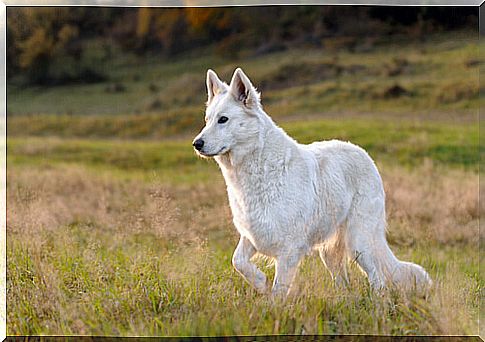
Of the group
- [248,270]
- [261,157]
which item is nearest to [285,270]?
[248,270]

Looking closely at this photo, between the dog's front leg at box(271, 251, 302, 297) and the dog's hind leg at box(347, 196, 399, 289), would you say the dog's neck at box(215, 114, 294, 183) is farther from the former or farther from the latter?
the dog's hind leg at box(347, 196, 399, 289)

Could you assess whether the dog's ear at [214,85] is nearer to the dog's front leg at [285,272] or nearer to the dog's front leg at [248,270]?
the dog's front leg at [248,270]

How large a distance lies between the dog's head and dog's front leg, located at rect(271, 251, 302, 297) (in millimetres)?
691

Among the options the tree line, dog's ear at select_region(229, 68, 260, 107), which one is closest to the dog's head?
dog's ear at select_region(229, 68, 260, 107)

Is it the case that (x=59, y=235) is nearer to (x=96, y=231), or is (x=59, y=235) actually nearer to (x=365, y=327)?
(x=96, y=231)

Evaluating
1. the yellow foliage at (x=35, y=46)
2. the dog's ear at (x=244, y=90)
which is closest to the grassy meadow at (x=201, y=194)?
the yellow foliage at (x=35, y=46)

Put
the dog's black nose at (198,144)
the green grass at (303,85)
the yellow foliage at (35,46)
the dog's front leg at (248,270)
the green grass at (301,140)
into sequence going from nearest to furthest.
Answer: the dog's black nose at (198,144)
the dog's front leg at (248,270)
the yellow foliage at (35,46)
the green grass at (303,85)
the green grass at (301,140)

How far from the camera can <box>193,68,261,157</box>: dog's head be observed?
388 cm

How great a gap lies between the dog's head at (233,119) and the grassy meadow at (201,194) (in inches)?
34.9

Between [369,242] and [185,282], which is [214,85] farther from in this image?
[369,242]

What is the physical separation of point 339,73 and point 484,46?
2.57 meters

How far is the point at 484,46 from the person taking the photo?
4.34m

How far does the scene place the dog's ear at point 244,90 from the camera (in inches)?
153

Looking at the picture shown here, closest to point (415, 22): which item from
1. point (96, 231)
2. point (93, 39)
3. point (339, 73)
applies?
point (339, 73)
